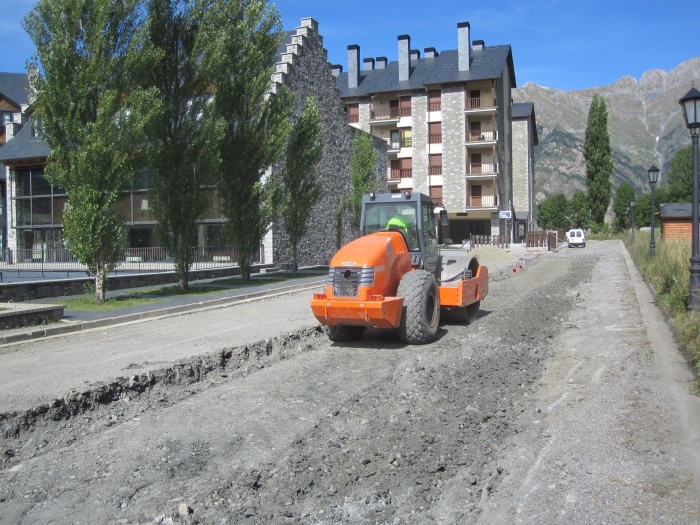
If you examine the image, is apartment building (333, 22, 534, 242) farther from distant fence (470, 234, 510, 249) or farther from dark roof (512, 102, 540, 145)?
dark roof (512, 102, 540, 145)

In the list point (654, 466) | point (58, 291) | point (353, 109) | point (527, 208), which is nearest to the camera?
point (654, 466)

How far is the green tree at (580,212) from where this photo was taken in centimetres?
9406

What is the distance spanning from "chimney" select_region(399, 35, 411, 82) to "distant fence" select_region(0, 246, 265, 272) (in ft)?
122

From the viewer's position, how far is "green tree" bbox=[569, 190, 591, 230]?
94062 mm

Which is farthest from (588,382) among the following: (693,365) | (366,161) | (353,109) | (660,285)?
(353,109)

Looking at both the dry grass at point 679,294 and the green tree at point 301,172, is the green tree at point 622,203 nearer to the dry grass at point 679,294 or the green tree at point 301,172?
the green tree at point 301,172

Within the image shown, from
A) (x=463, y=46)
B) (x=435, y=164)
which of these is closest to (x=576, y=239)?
(x=435, y=164)

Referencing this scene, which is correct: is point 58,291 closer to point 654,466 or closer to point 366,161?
point 654,466

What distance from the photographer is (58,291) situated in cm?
1912

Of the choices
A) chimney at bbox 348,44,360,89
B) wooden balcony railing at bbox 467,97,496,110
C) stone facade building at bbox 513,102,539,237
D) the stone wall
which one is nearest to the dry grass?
the stone wall

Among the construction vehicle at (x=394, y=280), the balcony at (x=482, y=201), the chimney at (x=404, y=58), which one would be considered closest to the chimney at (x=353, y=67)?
the chimney at (x=404, y=58)

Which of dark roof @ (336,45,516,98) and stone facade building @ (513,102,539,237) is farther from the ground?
dark roof @ (336,45,516,98)

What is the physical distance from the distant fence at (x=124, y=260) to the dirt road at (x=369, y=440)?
1859cm

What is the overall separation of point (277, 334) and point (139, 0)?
1110 centimetres
